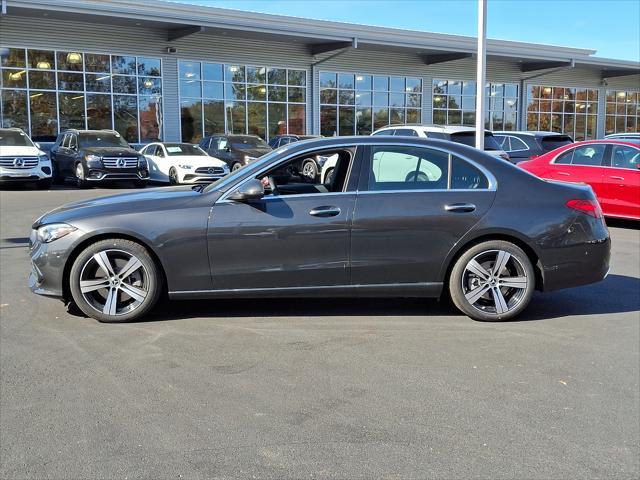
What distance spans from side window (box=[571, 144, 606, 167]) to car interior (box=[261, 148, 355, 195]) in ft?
24.0

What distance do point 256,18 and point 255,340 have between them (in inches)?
1060

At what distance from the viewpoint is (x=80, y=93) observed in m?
27.2

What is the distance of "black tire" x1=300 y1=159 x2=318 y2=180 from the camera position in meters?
6.47

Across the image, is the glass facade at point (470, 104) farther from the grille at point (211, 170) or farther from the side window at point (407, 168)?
the side window at point (407, 168)

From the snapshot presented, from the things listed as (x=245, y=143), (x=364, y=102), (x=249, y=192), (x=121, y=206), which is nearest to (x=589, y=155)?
(x=249, y=192)

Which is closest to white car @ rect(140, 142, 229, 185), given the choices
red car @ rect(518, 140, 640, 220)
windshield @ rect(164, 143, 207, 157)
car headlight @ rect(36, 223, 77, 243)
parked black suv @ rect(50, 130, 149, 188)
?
windshield @ rect(164, 143, 207, 157)

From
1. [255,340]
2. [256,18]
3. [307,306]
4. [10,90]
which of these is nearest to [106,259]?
[255,340]

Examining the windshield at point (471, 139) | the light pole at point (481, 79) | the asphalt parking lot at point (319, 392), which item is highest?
the light pole at point (481, 79)

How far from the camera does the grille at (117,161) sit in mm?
18781

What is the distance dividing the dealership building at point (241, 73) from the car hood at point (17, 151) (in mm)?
6832

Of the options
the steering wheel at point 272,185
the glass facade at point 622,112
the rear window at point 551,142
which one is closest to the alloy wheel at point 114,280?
the steering wheel at point 272,185

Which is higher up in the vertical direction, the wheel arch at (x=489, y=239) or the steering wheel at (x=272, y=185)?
the steering wheel at (x=272, y=185)

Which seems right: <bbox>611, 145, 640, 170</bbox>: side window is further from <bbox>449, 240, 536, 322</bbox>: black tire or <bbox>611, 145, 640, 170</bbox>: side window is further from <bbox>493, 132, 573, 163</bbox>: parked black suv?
<bbox>449, 240, 536, 322</bbox>: black tire

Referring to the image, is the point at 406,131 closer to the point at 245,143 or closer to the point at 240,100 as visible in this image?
the point at 245,143
